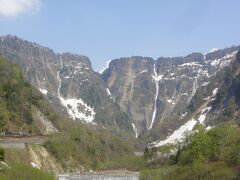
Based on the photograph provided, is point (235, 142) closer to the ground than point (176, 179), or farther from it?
farther from it

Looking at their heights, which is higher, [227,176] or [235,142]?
[235,142]

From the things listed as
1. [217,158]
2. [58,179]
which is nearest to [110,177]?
[58,179]

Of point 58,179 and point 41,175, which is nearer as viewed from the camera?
point 41,175

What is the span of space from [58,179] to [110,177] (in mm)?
21139

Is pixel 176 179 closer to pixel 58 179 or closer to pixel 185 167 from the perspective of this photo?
pixel 185 167

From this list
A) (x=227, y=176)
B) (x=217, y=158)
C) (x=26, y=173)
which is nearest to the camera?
(x=26, y=173)

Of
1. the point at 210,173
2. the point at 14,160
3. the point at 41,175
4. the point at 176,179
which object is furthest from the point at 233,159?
the point at 14,160

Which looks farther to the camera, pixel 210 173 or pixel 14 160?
pixel 14 160

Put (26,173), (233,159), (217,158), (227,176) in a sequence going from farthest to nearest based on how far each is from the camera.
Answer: (217,158), (233,159), (227,176), (26,173)

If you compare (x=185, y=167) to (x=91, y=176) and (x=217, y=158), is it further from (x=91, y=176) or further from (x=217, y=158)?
Result: (x=91, y=176)

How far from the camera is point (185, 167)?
19575cm

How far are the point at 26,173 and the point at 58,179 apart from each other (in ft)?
113

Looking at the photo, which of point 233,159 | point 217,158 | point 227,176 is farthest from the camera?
point 217,158

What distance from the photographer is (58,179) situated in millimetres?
185750
